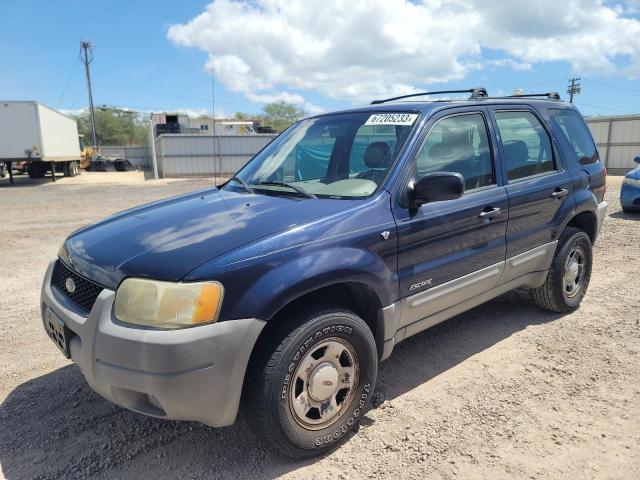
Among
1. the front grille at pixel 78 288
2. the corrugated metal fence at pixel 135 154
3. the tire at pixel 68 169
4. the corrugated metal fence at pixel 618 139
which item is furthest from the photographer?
the corrugated metal fence at pixel 135 154

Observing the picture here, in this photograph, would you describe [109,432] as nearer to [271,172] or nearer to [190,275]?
[190,275]

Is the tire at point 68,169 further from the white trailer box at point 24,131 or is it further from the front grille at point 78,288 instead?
the front grille at point 78,288

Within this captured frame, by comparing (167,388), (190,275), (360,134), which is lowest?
(167,388)

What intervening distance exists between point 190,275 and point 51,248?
22.8ft

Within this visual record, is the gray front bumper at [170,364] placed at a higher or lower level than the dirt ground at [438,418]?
higher

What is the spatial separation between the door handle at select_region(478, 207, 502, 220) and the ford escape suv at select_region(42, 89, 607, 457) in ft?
0.04

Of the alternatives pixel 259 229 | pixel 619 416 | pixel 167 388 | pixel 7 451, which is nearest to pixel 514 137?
pixel 619 416

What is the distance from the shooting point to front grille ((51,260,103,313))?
2.55 metres

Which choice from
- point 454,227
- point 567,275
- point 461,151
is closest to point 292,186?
point 454,227

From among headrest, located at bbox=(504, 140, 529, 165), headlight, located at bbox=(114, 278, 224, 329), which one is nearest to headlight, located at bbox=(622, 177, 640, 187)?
headrest, located at bbox=(504, 140, 529, 165)

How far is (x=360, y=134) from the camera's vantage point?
3.53 meters

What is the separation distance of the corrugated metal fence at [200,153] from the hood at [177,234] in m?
25.2

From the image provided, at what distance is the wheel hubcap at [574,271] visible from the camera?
4512 millimetres

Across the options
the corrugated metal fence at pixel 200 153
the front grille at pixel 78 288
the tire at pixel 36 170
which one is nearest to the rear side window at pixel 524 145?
the front grille at pixel 78 288
